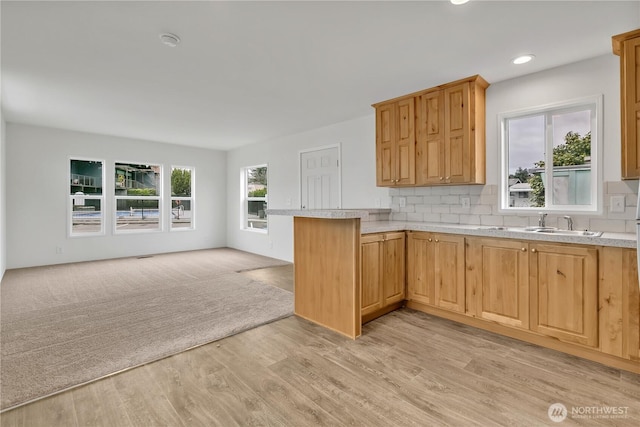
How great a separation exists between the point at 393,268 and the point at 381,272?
0.73 ft

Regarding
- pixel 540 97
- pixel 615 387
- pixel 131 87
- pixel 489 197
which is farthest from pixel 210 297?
pixel 540 97

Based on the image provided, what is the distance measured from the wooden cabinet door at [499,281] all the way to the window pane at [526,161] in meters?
0.86

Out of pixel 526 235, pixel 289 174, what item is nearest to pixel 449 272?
pixel 526 235

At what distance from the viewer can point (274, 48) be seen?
2.71 metres

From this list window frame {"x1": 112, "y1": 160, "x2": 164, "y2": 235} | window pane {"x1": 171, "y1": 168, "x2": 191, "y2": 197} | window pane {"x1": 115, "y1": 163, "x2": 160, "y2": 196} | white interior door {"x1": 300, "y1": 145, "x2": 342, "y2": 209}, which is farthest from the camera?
window pane {"x1": 171, "y1": 168, "x2": 191, "y2": 197}

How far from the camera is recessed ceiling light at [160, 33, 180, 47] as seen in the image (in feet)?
8.09

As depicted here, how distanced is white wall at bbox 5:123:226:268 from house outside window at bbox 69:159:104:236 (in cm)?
12

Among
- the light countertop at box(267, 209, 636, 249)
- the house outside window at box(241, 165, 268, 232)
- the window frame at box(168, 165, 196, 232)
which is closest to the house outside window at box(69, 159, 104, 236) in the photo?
the window frame at box(168, 165, 196, 232)

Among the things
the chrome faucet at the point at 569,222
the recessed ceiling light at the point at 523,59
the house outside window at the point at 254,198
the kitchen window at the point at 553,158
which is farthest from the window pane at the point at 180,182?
the chrome faucet at the point at 569,222

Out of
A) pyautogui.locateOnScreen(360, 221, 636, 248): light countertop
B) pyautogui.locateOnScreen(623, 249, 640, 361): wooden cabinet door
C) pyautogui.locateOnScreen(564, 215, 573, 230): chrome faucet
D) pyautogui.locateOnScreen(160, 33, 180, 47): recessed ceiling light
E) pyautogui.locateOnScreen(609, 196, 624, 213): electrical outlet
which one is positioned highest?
pyautogui.locateOnScreen(160, 33, 180, 47): recessed ceiling light

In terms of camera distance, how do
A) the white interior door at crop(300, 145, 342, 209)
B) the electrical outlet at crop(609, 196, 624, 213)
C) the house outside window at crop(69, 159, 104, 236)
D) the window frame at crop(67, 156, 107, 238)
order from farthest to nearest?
1. the house outside window at crop(69, 159, 104, 236)
2. the window frame at crop(67, 156, 107, 238)
3. the white interior door at crop(300, 145, 342, 209)
4. the electrical outlet at crop(609, 196, 624, 213)

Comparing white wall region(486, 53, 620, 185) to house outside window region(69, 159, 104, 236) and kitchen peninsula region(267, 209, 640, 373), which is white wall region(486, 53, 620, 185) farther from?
house outside window region(69, 159, 104, 236)

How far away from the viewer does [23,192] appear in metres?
5.35

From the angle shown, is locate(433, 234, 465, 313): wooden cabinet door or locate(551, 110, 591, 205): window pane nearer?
locate(551, 110, 591, 205): window pane
